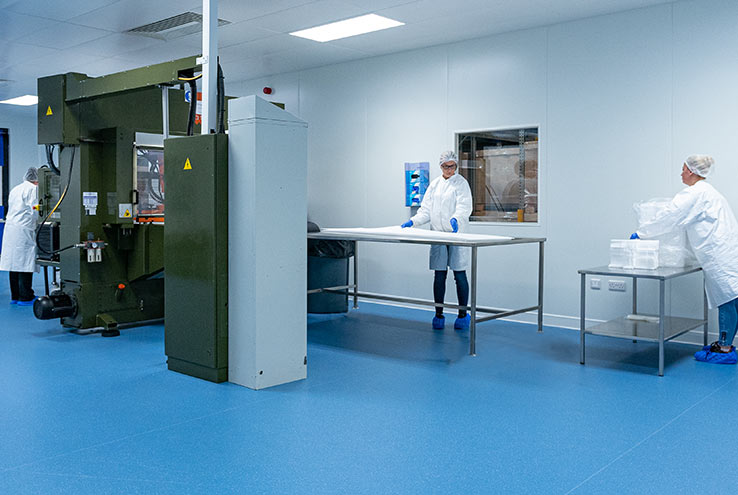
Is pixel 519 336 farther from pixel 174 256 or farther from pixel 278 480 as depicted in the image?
pixel 278 480

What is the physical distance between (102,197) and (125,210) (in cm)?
24

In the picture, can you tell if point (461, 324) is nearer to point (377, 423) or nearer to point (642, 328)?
point (642, 328)

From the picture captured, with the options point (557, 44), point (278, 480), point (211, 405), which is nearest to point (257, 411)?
point (211, 405)

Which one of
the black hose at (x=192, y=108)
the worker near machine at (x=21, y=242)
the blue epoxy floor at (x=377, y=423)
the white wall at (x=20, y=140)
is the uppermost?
the white wall at (x=20, y=140)

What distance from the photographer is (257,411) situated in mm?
3363

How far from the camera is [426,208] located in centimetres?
610

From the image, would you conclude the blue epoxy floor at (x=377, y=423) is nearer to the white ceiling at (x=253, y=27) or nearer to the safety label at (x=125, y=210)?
the safety label at (x=125, y=210)

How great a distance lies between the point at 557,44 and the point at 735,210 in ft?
6.63

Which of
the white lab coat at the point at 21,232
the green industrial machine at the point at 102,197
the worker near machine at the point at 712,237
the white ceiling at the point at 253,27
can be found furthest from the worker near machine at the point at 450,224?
the white lab coat at the point at 21,232

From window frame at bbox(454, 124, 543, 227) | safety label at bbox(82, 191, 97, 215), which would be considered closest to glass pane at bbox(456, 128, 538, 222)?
window frame at bbox(454, 124, 543, 227)

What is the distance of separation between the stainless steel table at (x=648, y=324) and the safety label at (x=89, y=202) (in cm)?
377

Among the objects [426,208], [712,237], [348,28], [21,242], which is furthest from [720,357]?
[21,242]

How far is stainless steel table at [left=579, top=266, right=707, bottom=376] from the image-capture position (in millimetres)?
4148

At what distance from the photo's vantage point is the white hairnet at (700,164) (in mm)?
4582
